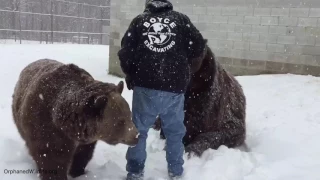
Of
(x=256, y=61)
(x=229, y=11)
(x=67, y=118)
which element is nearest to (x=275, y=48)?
(x=256, y=61)

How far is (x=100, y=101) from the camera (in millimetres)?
2945

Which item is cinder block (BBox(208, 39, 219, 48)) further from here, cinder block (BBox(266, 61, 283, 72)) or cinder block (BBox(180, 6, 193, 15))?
cinder block (BBox(266, 61, 283, 72))

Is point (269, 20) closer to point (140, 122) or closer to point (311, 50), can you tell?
point (311, 50)

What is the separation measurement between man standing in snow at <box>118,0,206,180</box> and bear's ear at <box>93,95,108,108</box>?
1.90ft

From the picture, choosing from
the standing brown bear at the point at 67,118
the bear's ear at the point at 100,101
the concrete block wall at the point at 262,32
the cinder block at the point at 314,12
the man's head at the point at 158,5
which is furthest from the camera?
the concrete block wall at the point at 262,32

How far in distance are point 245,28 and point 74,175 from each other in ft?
22.7

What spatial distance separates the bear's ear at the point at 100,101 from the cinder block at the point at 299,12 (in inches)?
272

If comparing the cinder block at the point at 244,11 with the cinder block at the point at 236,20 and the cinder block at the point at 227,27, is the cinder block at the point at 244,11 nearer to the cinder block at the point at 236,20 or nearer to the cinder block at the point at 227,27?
the cinder block at the point at 236,20

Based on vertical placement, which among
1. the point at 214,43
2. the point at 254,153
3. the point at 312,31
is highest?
the point at 312,31

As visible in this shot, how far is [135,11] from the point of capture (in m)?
11.0

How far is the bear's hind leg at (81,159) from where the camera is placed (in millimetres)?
3695

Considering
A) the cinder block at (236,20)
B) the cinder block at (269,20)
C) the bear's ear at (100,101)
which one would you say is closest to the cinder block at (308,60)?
the cinder block at (269,20)

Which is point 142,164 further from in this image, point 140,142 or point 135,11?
point 135,11

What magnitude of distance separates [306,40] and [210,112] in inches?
193
